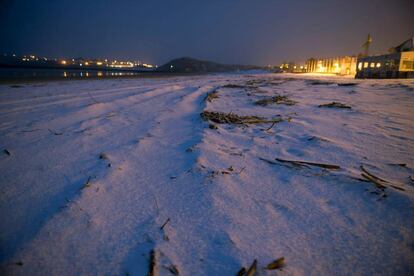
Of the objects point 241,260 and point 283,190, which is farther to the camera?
point 283,190

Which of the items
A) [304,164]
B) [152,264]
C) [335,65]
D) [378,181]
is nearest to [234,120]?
[304,164]

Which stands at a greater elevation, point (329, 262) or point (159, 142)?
point (159, 142)

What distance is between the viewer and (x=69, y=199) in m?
1.94

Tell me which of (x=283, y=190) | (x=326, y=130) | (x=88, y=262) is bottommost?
(x=88, y=262)

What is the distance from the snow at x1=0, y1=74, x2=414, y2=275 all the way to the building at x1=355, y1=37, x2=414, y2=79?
70.3 feet

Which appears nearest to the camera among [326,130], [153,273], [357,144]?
[153,273]

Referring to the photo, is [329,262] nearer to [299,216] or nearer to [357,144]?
[299,216]

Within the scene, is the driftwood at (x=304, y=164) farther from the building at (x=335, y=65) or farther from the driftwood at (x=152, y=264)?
the building at (x=335, y=65)

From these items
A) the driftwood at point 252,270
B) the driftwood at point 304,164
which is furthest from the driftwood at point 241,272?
the driftwood at point 304,164

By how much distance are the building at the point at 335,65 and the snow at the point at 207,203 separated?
40750 millimetres

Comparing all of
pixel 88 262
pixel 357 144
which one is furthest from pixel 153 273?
pixel 357 144

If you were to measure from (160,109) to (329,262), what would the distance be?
522 centimetres

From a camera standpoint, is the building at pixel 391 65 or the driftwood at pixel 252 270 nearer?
the driftwood at pixel 252 270

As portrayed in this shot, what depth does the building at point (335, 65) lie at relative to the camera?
36.1 meters
